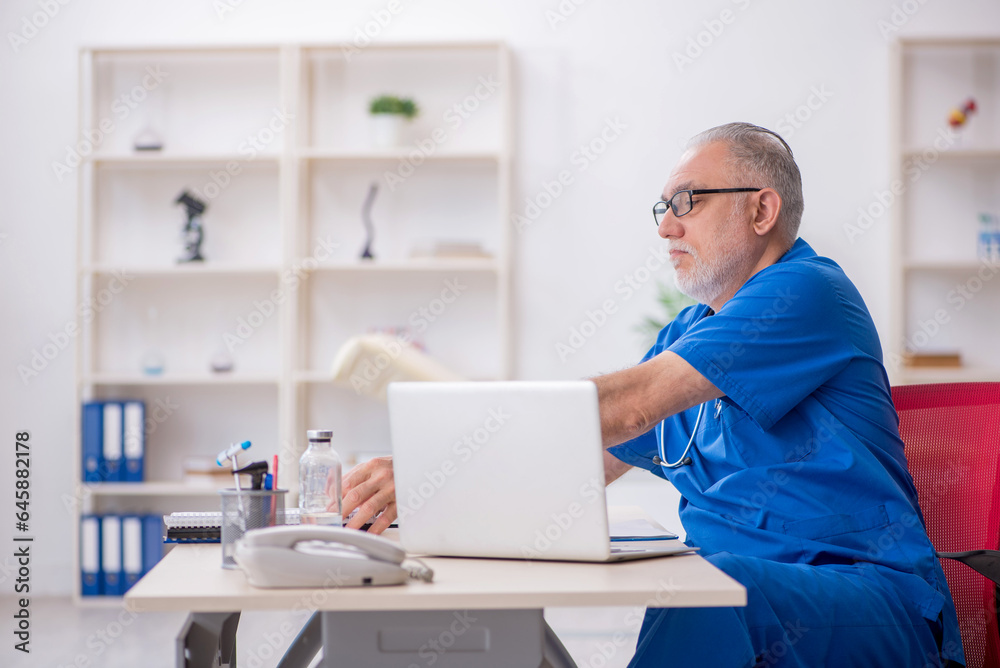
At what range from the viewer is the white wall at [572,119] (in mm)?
3703

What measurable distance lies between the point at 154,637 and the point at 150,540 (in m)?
0.55

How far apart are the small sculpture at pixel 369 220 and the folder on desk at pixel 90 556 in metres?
1.43

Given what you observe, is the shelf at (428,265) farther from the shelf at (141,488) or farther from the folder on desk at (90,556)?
the folder on desk at (90,556)

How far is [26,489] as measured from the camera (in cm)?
380

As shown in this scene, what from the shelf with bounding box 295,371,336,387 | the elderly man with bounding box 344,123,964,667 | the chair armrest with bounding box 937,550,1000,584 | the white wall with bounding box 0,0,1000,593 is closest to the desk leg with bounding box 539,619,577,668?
the elderly man with bounding box 344,123,964,667

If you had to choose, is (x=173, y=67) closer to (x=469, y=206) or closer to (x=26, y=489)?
(x=469, y=206)

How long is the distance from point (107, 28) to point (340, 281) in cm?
141

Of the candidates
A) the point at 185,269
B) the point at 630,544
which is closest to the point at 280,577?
the point at 630,544

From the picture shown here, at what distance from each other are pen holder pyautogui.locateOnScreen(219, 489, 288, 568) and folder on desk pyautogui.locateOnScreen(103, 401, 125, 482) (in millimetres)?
2714

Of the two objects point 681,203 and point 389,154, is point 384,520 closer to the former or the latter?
point 681,203

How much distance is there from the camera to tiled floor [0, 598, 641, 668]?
2.79 m

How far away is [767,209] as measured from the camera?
5.32 feet

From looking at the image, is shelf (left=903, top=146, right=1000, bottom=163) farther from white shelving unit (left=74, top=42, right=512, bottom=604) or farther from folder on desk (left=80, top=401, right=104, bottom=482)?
folder on desk (left=80, top=401, right=104, bottom=482)

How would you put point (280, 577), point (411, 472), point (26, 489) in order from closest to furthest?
1. point (280, 577)
2. point (411, 472)
3. point (26, 489)
